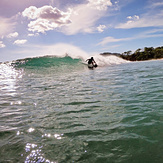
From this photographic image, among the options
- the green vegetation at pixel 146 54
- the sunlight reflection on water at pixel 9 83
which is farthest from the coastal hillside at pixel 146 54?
the sunlight reflection on water at pixel 9 83

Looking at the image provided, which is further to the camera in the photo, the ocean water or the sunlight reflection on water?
the sunlight reflection on water

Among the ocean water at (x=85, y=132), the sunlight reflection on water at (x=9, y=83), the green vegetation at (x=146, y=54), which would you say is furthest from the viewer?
the green vegetation at (x=146, y=54)

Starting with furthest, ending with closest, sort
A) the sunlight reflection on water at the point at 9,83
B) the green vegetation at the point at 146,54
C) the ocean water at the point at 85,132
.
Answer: the green vegetation at the point at 146,54 < the sunlight reflection on water at the point at 9,83 < the ocean water at the point at 85,132

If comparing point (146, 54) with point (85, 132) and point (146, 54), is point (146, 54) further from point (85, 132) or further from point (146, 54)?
point (85, 132)

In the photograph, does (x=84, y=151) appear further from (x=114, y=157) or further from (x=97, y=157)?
(x=114, y=157)

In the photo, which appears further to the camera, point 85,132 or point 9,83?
point 9,83

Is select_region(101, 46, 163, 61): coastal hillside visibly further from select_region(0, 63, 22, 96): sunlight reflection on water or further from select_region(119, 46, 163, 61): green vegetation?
select_region(0, 63, 22, 96): sunlight reflection on water

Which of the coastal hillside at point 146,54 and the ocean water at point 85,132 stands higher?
the coastal hillside at point 146,54

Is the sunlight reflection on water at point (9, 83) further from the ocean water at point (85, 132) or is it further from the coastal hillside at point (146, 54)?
the coastal hillside at point (146, 54)

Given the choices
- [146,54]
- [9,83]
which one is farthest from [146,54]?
[9,83]

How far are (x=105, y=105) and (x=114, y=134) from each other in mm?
1550

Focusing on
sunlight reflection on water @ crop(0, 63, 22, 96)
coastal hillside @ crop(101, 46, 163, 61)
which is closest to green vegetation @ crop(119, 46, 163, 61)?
coastal hillside @ crop(101, 46, 163, 61)

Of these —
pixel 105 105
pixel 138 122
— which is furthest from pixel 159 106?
pixel 105 105

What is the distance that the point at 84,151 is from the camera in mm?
2158
